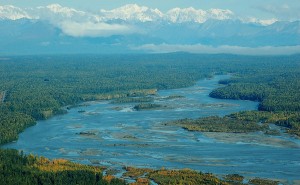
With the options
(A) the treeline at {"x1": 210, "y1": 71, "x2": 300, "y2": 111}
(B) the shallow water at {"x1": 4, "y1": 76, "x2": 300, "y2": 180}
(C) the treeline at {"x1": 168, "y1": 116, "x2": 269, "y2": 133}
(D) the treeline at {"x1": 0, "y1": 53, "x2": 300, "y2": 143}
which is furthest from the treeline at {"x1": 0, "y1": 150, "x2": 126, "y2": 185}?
(A) the treeline at {"x1": 210, "y1": 71, "x2": 300, "y2": 111}

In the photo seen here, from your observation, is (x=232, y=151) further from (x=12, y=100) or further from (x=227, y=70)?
(x=227, y=70)

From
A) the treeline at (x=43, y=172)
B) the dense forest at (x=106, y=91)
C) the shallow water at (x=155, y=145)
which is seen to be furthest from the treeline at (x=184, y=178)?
the dense forest at (x=106, y=91)

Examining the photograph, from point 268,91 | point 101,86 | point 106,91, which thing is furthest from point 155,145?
point 101,86

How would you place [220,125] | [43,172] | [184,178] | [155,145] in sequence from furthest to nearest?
[220,125], [155,145], [184,178], [43,172]

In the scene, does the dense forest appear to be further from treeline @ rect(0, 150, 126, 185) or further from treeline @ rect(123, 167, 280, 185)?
treeline @ rect(123, 167, 280, 185)

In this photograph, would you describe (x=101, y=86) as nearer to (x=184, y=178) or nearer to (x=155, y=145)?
(x=155, y=145)

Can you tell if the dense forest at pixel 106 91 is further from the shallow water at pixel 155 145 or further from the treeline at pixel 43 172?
the shallow water at pixel 155 145
